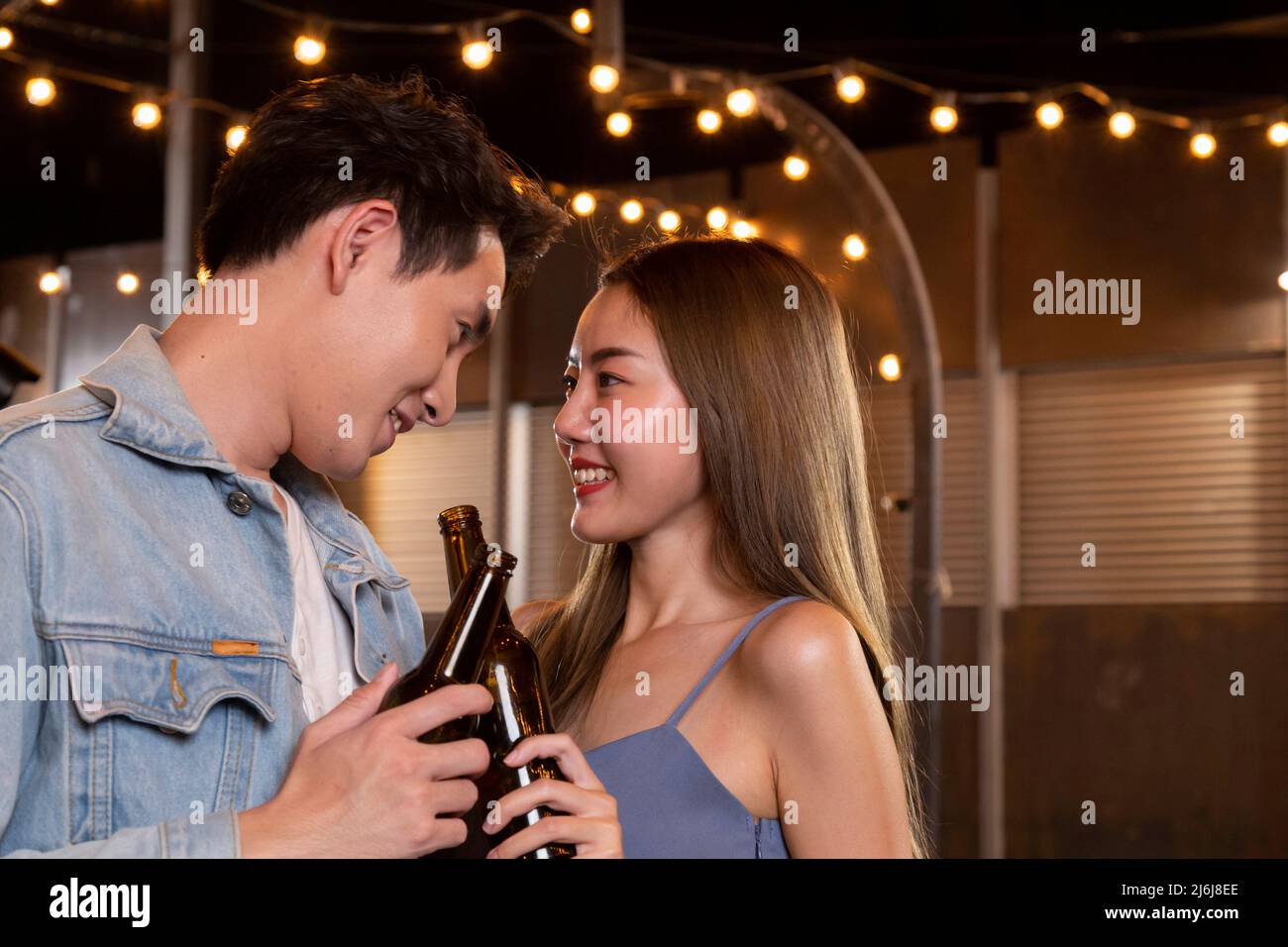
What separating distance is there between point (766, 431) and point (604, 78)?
231cm

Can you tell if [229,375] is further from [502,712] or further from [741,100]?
[741,100]

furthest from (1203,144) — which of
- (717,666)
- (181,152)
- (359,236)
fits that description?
(359,236)

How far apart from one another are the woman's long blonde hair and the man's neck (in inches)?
20.5

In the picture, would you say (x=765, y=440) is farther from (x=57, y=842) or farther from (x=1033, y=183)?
(x=1033, y=183)

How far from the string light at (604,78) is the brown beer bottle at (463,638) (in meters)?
2.77

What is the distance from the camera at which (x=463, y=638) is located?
1208 millimetres

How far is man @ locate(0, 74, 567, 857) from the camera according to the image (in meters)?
1.09

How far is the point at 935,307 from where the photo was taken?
233 inches

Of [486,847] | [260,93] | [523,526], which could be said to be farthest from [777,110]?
[486,847]

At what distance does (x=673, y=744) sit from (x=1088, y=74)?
182 inches

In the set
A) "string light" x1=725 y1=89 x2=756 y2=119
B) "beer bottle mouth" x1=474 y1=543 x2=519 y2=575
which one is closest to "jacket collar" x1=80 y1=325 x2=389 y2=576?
"beer bottle mouth" x1=474 y1=543 x2=519 y2=575

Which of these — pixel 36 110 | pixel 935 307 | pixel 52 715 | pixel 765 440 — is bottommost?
pixel 52 715

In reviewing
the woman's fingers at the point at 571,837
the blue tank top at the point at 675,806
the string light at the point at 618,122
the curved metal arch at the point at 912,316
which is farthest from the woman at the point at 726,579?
the curved metal arch at the point at 912,316

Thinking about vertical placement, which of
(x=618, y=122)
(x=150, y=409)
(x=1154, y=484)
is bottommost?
(x=150, y=409)
